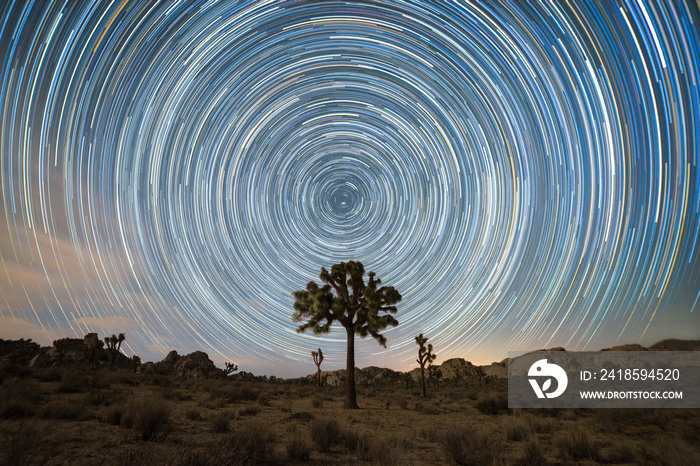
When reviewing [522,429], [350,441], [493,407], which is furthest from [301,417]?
[493,407]

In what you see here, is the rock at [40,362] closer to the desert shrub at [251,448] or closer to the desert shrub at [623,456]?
the desert shrub at [251,448]

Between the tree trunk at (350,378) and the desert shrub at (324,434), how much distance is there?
10710mm

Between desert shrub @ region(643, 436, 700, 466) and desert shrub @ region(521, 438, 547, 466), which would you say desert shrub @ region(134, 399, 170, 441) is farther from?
desert shrub @ region(643, 436, 700, 466)

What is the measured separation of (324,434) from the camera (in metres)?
9.74

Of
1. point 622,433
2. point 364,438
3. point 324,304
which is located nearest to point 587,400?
point 622,433

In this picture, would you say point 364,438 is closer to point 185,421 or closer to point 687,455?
point 185,421

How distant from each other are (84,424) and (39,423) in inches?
44.0

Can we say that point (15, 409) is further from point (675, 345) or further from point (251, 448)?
point (675, 345)

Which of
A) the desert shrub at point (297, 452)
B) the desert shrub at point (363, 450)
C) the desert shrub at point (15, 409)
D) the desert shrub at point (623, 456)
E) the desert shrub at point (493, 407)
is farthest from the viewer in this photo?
the desert shrub at point (493, 407)

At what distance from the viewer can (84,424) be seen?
10.1 meters

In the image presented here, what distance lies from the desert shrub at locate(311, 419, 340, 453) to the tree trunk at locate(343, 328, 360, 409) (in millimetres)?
10710

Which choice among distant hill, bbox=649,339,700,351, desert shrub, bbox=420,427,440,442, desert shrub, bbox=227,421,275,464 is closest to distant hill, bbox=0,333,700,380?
distant hill, bbox=649,339,700,351

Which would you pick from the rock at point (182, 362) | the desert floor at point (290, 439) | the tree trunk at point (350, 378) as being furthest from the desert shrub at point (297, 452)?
the rock at point (182, 362)

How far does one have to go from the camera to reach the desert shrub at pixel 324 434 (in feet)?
31.0
